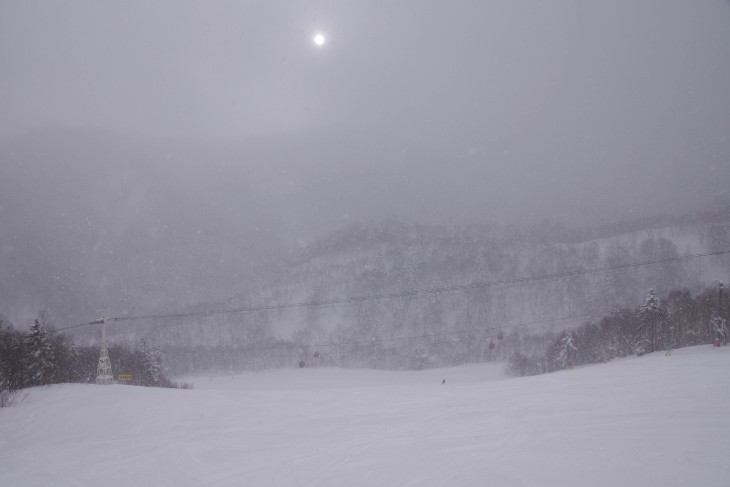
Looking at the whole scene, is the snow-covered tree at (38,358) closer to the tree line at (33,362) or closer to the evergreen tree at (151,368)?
the tree line at (33,362)

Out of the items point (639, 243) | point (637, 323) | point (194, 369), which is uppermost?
point (639, 243)

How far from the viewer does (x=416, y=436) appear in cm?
1156

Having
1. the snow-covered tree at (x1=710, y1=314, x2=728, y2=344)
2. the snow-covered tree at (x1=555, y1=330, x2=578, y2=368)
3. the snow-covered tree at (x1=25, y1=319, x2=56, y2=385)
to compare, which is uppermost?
the snow-covered tree at (x1=25, y1=319, x2=56, y2=385)

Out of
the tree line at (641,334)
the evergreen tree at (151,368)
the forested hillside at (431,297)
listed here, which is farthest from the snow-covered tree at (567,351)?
the evergreen tree at (151,368)

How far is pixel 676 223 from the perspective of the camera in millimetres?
184500

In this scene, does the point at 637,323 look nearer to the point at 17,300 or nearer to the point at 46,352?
the point at 46,352

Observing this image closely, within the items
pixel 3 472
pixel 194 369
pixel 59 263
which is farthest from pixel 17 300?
pixel 3 472

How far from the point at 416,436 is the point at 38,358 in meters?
37.2

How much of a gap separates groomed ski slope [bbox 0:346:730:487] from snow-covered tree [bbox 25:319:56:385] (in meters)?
17.5

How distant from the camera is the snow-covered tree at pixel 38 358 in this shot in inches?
1389

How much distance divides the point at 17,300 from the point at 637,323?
174 m

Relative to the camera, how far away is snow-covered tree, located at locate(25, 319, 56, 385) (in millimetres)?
35281

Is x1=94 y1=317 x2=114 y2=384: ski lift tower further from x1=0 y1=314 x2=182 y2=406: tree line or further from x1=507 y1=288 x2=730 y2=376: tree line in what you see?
x1=507 y1=288 x2=730 y2=376: tree line

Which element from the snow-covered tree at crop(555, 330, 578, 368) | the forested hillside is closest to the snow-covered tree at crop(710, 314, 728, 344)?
the snow-covered tree at crop(555, 330, 578, 368)
